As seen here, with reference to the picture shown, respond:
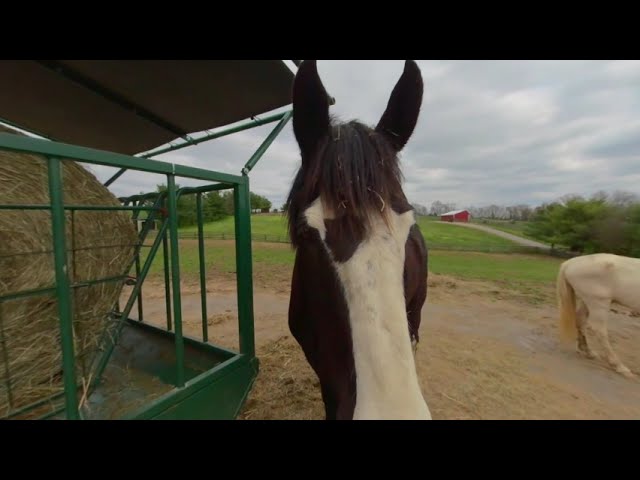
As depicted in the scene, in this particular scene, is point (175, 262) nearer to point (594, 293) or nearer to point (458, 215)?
point (594, 293)

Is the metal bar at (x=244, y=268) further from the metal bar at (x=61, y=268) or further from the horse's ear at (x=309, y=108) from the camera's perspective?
the metal bar at (x=61, y=268)

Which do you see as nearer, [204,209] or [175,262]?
[175,262]

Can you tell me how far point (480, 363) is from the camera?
3.82 metres

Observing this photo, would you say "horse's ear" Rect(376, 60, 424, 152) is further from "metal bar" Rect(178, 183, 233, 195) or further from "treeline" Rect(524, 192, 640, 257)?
"treeline" Rect(524, 192, 640, 257)

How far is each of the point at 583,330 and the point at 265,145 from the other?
5.87m

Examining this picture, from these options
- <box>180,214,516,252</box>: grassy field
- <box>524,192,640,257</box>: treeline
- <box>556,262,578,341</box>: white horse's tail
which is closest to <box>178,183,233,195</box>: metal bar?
<box>556,262,578,341</box>: white horse's tail

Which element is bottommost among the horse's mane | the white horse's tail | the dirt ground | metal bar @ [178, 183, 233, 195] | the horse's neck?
the dirt ground

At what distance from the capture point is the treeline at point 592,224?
44.8 feet

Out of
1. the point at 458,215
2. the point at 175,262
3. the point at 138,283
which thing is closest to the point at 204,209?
the point at 138,283

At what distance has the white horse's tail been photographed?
174 inches

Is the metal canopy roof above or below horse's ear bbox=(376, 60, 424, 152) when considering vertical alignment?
above

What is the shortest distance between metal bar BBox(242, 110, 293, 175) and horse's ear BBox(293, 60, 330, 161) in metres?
0.87
